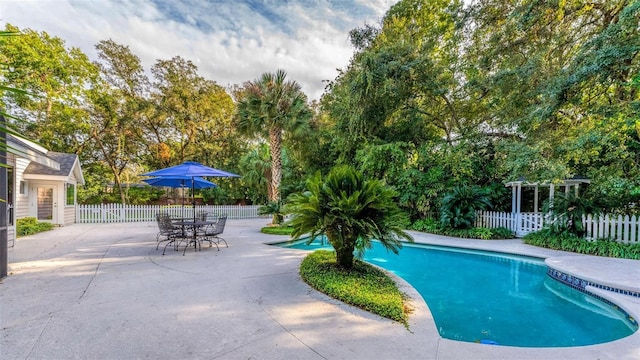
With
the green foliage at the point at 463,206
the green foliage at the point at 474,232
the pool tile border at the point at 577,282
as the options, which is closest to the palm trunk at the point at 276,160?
the green foliage at the point at 474,232

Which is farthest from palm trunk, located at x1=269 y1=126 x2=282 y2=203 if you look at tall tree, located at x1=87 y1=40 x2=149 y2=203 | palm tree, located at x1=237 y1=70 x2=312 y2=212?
tall tree, located at x1=87 y1=40 x2=149 y2=203

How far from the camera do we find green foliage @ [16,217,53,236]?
9897 mm

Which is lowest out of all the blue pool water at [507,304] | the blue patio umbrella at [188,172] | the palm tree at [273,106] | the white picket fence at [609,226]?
the blue pool water at [507,304]

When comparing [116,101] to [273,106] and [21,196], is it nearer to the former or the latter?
[21,196]

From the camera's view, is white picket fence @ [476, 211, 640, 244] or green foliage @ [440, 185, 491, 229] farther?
green foliage @ [440, 185, 491, 229]

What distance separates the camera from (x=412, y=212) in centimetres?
1345

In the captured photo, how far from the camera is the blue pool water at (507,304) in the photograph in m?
3.97

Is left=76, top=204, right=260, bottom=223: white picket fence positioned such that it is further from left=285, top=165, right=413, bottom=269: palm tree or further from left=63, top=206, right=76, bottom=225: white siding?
left=285, top=165, right=413, bottom=269: palm tree

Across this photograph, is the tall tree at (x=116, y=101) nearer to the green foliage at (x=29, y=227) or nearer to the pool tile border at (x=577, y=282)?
the green foliage at (x=29, y=227)

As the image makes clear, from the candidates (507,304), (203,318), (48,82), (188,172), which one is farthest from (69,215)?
(507,304)

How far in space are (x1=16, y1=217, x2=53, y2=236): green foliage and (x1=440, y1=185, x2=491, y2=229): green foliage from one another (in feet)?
48.9

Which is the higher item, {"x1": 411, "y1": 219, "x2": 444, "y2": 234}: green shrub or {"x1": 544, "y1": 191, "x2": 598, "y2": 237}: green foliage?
{"x1": 544, "y1": 191, "x2": 598, "y2": 237}: green foliage

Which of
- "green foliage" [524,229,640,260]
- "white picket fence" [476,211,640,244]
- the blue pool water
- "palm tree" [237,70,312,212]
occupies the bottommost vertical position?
the blue pool water

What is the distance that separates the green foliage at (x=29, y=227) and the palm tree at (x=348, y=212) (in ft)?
35.0
